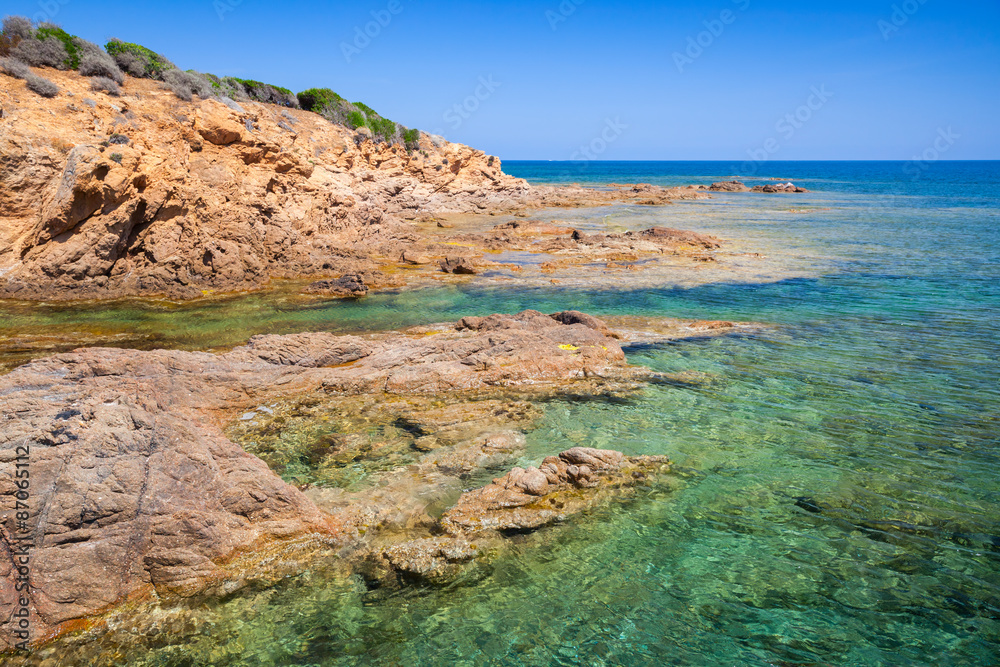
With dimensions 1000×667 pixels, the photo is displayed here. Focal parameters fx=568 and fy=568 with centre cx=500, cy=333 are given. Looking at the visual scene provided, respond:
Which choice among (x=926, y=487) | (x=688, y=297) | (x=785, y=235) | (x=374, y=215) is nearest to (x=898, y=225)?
(x=785, y=235)

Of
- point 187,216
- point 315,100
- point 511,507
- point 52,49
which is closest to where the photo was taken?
point 511,507

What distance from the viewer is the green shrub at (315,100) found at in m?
37.1

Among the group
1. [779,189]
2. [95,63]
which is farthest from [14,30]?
[779,189]

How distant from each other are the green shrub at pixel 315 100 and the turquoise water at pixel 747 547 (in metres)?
28.9

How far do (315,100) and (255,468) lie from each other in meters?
36.9

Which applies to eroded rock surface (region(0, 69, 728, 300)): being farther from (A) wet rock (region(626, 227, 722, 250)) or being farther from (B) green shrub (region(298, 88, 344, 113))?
(B) green shrub (region(298, 88, 344, 113))

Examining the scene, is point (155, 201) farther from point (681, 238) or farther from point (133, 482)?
point (681, 238)

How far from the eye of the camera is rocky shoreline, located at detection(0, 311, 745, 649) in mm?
4613

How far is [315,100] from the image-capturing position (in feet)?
122

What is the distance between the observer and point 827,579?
501 cm

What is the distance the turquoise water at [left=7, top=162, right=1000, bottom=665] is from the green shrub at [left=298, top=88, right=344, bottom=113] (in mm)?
28947

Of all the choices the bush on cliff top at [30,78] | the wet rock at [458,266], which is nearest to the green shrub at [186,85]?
the bush on cliff top at [30,78]

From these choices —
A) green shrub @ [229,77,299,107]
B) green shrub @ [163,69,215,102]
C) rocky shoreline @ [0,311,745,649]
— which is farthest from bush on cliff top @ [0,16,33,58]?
rocky shoreline @ [0,311,745,649]

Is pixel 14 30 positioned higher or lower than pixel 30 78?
higher
